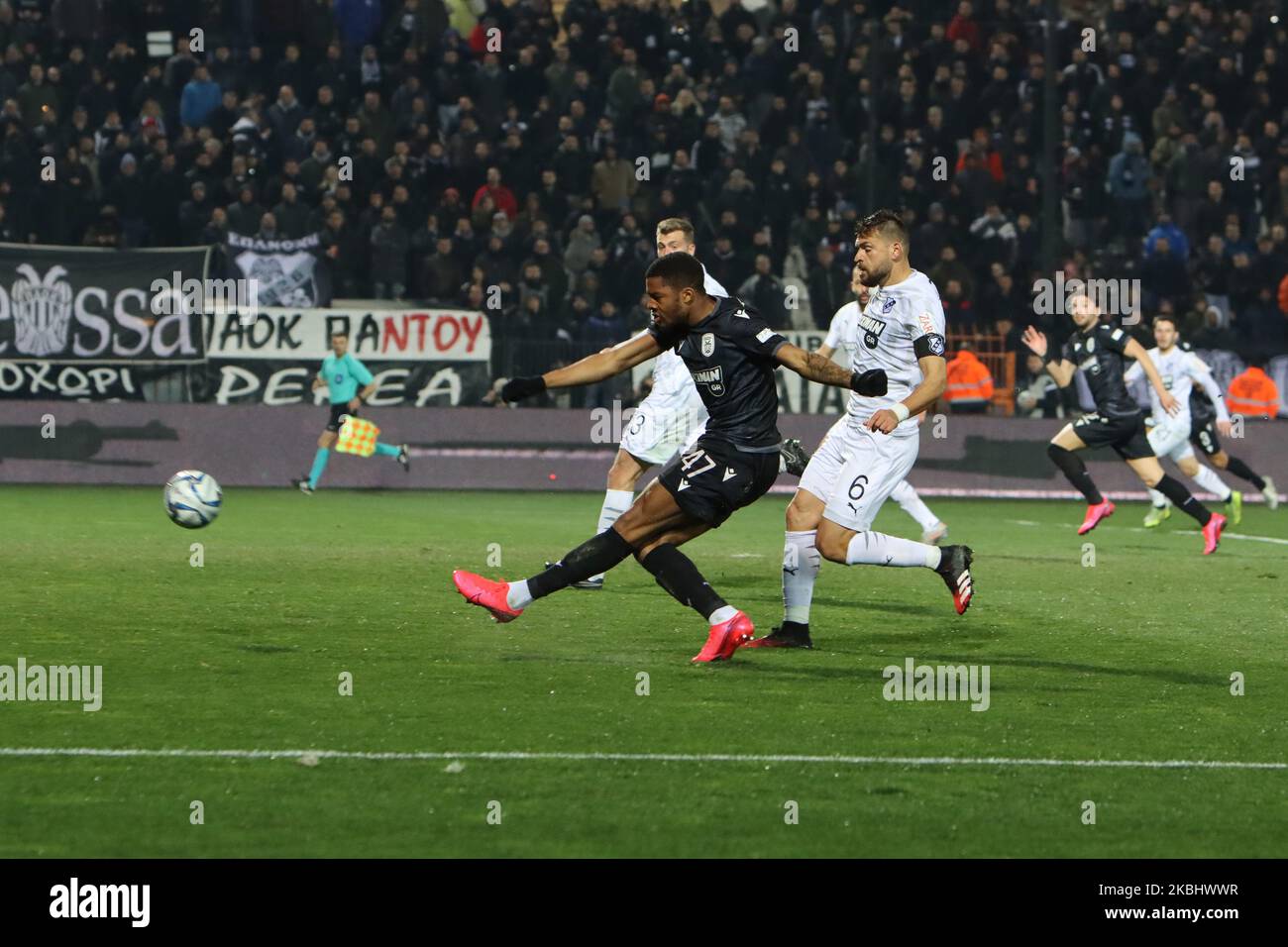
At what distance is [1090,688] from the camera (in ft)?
30.0

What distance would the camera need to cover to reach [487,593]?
973 cm

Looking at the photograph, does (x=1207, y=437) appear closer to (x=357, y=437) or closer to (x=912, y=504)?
(x=912, y=504)

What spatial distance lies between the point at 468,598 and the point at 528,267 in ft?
49.6

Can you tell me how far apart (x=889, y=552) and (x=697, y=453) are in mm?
1563

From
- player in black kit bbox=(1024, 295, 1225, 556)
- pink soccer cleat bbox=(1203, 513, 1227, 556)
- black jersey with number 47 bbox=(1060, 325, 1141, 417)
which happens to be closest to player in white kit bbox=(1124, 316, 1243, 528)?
player in black kit bbox=(1024, 295, 1225, 556)

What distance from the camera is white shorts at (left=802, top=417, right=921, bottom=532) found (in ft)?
34.2

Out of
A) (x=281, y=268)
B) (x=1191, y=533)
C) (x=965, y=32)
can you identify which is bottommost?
(x=1191, y=533)

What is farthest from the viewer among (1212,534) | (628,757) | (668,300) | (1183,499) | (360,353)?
(360,353)

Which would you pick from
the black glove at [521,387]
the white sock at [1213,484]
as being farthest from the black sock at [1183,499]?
the black glove at [521,387]

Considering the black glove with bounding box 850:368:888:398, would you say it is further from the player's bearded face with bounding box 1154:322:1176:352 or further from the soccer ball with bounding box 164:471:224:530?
the player's bearded face with bounding box 1154:322:1176:352

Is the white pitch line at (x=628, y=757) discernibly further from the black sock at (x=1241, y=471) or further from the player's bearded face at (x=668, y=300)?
the black sock at (x=1241, y=471)

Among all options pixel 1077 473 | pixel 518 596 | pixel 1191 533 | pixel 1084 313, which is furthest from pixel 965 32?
pixel 518 596

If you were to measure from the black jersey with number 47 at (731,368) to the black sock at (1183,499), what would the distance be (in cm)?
877
